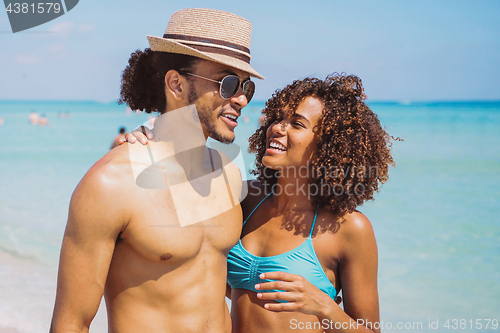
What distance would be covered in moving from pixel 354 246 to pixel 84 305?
1.50m

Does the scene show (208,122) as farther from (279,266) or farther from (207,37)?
(279,266)

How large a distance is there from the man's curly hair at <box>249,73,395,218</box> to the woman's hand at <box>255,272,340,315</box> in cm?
59

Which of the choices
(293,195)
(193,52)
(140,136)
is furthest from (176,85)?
(293,195)

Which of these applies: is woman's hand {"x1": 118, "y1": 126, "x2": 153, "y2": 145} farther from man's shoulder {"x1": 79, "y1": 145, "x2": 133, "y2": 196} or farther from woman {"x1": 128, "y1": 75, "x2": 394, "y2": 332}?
woman {"x1": 128, "y1": 75, "x2": 394, "y2": 332}

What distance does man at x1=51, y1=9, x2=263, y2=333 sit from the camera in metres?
2.05

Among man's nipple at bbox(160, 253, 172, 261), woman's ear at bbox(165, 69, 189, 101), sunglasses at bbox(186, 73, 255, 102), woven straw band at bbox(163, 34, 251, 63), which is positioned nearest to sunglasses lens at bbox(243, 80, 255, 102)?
sunglasses at bbox(186, 73, 255, 102)

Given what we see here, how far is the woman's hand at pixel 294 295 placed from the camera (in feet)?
7.18

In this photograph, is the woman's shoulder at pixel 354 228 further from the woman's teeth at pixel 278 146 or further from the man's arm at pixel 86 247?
the man's arm at pixel 86 247

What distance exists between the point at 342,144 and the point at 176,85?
1.11 m

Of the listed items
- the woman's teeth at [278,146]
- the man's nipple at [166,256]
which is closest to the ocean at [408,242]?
the man's nipple at [166,256]

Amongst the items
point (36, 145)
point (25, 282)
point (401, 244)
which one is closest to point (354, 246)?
point (25, 282)

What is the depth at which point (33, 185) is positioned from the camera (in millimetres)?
13422

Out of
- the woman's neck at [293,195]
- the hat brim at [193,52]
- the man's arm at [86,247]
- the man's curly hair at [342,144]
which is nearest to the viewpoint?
the man's arm at [86,247]

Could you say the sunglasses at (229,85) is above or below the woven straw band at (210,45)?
below
